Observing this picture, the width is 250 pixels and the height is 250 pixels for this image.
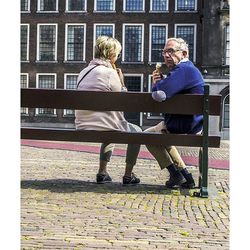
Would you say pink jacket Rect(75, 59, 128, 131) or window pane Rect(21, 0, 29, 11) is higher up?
window pane Rect(21, 0, 29, 11)

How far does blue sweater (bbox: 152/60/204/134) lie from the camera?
3.84 m

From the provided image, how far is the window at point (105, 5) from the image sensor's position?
30469mm

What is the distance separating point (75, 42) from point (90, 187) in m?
27.2

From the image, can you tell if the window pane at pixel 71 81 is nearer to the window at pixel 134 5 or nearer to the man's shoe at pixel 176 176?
the window at pixel 134 5

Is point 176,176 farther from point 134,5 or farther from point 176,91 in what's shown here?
point 134,5

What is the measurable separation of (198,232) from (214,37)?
25165mm

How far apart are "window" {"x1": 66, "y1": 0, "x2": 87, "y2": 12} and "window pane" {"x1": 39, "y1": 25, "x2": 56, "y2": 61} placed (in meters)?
1.54

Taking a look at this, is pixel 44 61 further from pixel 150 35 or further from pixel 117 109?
pixel 117 109

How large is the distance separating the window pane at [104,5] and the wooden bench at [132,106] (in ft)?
89.3

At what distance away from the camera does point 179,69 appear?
388 centimetres

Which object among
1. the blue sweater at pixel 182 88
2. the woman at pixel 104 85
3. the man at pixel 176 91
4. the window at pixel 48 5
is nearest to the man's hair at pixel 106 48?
the woman at pixel 104 85

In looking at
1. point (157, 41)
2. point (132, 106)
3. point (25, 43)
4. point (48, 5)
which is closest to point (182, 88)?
point (132, 106)

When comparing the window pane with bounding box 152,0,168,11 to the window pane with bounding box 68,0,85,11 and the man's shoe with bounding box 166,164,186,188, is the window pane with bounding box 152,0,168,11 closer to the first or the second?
the window pane with bounding box 68,0,85,11

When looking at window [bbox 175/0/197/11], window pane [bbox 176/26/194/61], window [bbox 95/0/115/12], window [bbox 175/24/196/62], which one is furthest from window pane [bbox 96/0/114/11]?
window pane [bbox 176/26/194/61]
